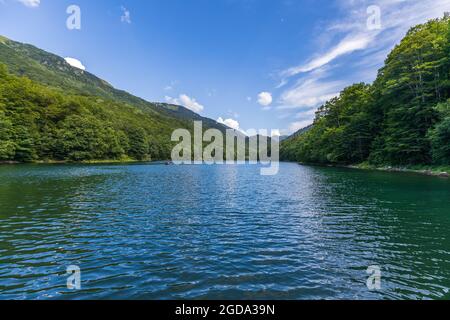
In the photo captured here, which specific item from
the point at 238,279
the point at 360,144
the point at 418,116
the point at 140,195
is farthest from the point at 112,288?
the point at 360,144

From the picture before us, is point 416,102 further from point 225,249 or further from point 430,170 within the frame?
point 225,249

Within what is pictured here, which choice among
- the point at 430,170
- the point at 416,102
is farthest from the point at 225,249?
the point at 416,102

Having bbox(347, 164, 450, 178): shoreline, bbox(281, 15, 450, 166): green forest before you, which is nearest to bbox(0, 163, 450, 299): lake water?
bbox(347, 164, 450, 178): shoreline

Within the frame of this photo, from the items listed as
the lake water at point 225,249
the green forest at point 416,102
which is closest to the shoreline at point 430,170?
the green forest at point 416,102

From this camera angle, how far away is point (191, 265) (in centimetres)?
1173

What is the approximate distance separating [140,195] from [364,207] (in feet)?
81.4

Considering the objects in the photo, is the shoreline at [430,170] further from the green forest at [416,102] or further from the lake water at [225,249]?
the lake water at [225,249]

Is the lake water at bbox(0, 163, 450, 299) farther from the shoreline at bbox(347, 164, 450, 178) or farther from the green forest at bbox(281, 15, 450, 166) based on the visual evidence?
the green forest at bbox(281, 15, 450, 166)

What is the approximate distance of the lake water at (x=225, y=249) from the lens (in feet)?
31.4

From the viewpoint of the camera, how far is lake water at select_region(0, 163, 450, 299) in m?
9.57

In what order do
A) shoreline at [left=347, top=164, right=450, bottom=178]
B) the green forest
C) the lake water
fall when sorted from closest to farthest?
the lake water
shoreline at [left=347, top=164, right=450, bottom=178]
the green forest

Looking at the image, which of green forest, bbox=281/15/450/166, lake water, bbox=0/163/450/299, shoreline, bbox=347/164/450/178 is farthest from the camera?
green forest, bbox=281/15/450/166

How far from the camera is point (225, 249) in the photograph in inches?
545
